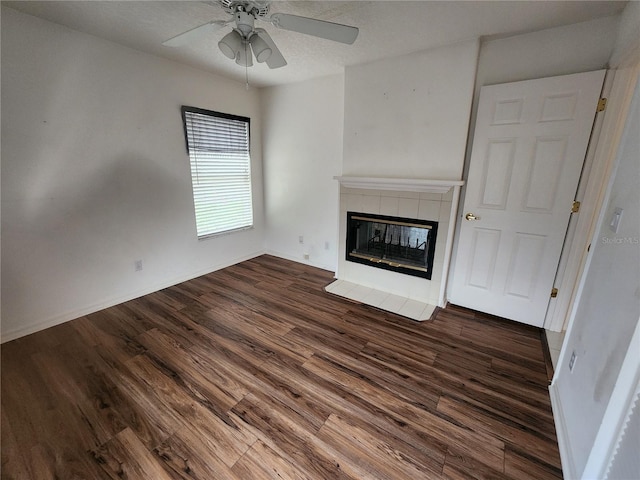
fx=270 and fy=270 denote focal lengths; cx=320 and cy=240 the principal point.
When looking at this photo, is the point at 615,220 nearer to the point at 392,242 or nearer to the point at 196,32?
the point at 392,242

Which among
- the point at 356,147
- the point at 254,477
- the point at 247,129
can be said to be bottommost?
the point at 254,477

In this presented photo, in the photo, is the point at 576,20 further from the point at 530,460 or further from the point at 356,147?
the point at 530,460

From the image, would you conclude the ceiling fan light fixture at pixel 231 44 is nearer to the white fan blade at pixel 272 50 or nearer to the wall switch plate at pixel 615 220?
the white fan blade at pixel 272 50

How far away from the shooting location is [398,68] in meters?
2.66

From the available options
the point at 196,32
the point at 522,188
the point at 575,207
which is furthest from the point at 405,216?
the point at 196,32

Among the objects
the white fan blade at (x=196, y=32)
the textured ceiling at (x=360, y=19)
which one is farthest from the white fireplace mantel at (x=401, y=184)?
the white fan blade at (x=196, y=32)

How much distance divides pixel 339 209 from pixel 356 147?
74 centimetres

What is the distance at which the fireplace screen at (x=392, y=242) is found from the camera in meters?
2.81

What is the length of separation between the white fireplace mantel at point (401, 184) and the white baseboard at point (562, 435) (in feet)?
5.46

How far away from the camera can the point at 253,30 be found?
1.66 meters

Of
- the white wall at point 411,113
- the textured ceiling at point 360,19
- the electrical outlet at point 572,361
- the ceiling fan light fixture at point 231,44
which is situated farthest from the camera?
the white wall at point 411,113

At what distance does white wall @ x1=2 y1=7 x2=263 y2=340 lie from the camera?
2.09m

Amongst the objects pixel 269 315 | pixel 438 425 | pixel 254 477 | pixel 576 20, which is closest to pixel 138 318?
pixel 269 315

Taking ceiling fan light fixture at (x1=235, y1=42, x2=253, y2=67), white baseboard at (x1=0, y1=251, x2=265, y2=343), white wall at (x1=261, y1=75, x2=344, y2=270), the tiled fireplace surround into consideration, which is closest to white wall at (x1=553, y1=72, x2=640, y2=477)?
the tiled fireplace surround
